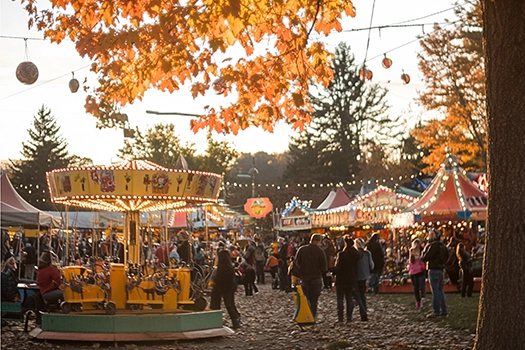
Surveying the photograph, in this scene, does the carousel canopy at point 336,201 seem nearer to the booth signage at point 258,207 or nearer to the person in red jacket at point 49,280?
the booth signage at point 258,207

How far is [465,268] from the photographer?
2083 cm

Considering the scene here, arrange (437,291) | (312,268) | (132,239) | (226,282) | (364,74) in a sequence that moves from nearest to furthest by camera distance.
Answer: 1. (312,268)
2. (364,74)
3. (226,282)
4. (437,291)
5. (132,239)

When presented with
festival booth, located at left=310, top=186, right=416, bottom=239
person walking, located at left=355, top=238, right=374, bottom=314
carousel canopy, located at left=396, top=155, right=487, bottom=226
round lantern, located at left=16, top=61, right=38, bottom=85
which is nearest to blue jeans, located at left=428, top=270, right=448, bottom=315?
person walking, located at left=355, top=238, right=374, bottom=314

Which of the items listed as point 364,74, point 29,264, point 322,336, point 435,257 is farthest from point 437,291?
point 29,264

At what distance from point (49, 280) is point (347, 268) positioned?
560cm

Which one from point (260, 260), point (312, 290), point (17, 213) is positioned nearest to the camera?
point (312, 290)

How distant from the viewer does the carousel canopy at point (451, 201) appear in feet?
88.0

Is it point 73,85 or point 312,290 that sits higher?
point 73,85

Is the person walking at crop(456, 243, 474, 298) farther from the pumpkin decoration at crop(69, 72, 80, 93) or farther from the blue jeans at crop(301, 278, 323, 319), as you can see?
the pumpkin decoration at crop(69, 72, 80, 93)

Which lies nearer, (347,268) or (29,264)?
(347,268)

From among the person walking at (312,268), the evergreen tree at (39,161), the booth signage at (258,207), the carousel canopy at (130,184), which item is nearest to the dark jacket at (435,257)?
the person walking at (312,268)

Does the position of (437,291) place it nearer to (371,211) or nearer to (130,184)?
(130,184)

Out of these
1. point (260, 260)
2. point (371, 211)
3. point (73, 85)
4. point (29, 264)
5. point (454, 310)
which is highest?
point (73, 85)

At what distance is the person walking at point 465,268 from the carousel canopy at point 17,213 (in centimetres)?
1113
